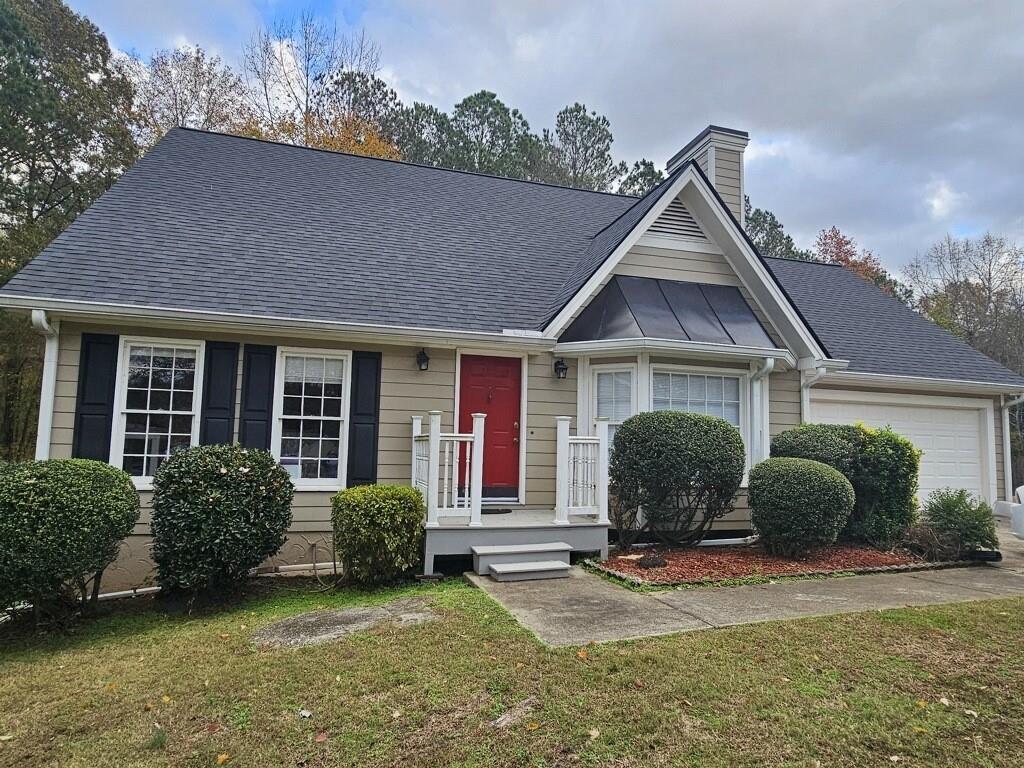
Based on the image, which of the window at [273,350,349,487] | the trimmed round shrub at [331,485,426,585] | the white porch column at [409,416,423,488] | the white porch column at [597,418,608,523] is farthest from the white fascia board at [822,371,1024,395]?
the window at [273,350,349,487]

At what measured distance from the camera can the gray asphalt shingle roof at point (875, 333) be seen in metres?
10.6

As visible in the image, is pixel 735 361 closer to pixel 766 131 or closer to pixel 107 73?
pixel 766 131

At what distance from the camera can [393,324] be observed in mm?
7559

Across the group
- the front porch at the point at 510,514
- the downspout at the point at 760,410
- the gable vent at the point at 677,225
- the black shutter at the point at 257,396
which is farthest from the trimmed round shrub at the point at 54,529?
the downspout at the point at 760,410

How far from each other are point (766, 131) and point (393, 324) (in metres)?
13.1

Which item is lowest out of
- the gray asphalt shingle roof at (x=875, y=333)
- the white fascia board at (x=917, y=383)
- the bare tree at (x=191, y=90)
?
the white fascia board at (x=917, y=383)

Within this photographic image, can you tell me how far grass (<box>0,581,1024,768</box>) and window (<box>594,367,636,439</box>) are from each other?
12.3 feet

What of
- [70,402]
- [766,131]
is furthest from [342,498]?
[766,131]

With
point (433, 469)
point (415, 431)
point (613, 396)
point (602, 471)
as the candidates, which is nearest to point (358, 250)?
point (415, 431)

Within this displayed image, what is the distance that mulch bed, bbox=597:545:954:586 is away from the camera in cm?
624

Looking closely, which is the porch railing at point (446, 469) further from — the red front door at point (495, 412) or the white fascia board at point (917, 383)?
the white fascia board at point (917, 383)

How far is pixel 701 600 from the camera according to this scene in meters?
5.34

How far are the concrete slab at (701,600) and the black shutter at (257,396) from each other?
3.07 meters

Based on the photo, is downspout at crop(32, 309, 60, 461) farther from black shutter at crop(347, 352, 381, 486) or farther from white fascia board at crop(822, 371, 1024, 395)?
white fascia board at crop(822, 371, 1024, 395)
